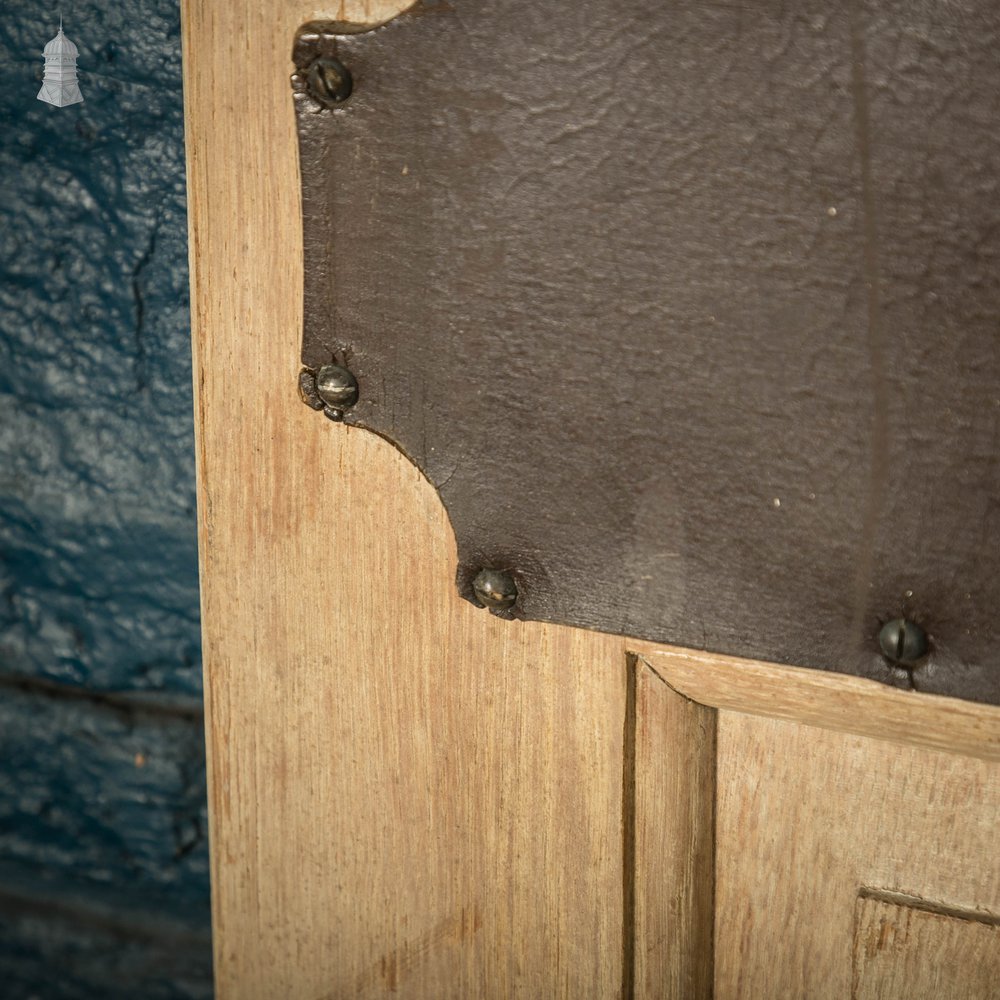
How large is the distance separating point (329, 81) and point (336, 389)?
0.12 m

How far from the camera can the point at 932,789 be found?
16.5 inches

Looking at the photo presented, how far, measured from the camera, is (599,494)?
0.42 metres

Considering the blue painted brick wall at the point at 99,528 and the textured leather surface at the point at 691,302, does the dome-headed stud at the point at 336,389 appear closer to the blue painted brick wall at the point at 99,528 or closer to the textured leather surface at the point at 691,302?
the textured leather surface at the point at 691,302

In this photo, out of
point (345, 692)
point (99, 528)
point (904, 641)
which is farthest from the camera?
point (99, 528)

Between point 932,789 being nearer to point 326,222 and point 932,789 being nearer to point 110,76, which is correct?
point 326,222

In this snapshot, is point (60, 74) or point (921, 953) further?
point (60, 74)

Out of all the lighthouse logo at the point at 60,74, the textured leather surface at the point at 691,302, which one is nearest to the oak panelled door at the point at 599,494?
the textured leather surface at the point at 691,302

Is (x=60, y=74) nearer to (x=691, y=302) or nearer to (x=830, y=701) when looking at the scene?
(x=691, y=302)

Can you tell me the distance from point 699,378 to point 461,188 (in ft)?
0.37

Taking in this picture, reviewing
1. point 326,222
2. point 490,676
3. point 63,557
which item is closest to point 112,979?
point 63,557

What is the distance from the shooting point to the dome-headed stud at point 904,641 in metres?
0.37

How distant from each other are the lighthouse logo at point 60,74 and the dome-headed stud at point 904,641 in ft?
1.50

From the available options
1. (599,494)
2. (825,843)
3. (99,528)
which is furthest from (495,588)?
(99,528)

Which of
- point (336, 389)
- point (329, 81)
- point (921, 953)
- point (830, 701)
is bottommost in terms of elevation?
point (921, 953)
